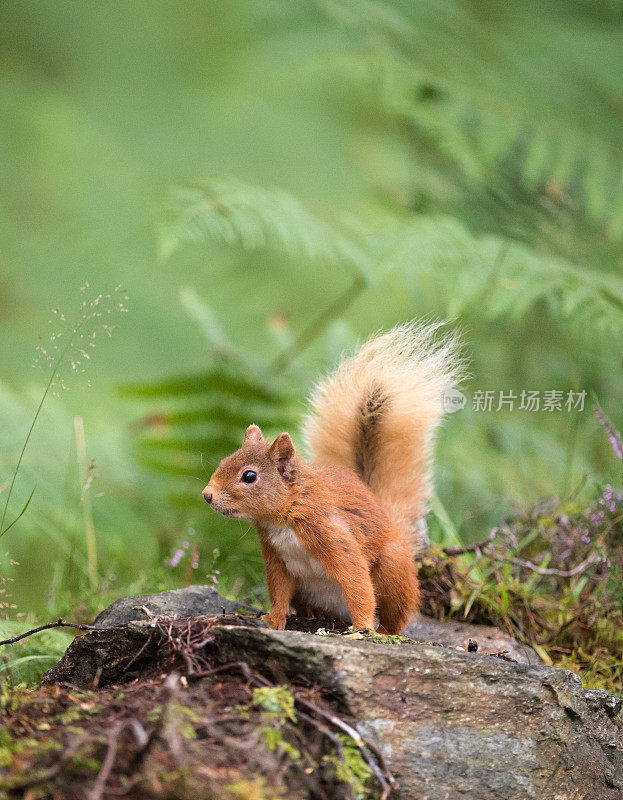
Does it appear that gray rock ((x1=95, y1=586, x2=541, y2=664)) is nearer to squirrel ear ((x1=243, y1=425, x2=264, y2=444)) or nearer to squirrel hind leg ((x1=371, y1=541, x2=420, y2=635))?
squirrel hind leg ((x1=371, y1=541, x2=420, y2=635))

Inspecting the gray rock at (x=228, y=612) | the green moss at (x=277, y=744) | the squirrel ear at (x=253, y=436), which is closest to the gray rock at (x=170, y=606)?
the gray rock at (x=228, y=612)

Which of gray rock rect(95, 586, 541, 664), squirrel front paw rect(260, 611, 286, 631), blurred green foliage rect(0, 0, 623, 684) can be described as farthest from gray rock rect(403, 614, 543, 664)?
blurred green foliage rect(0, 0, 623, 684)

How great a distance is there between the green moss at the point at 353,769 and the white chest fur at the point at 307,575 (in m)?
0.78

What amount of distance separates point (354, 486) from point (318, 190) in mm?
4902

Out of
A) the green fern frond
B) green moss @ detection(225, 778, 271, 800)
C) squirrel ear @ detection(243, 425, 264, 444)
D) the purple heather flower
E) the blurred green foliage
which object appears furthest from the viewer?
the blurred green foliage

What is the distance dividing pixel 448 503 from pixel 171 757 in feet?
11.7

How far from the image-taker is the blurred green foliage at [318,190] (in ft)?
17.9

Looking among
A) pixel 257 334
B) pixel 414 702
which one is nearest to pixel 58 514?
pixel 414 702

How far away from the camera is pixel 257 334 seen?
7254 mm

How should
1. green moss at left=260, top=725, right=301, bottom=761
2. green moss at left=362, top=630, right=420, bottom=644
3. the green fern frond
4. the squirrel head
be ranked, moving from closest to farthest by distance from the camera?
green moss at left=260, top=725, right=301, bottom=761 → green moss at left=362, top=630, right=420, bottom=644 → the squirrel head → the green fern frond

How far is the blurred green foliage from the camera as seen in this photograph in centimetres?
546

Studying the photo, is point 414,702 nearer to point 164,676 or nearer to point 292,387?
point 164,676

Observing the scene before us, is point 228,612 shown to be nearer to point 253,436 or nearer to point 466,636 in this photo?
point 253,436

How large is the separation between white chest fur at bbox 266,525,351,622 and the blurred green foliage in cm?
246
